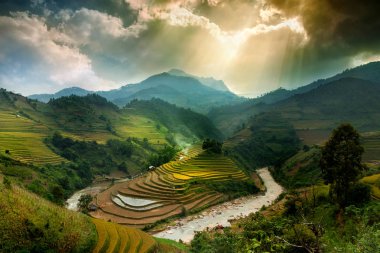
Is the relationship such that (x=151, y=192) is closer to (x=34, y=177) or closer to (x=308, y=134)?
(x=34, y=177)

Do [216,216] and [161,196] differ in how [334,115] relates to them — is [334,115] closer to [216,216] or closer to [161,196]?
[216,216]

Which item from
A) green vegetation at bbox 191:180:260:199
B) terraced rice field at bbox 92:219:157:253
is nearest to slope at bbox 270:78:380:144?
green vegetation at bbox 191:180:260:199

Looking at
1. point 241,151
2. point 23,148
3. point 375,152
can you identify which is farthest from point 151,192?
point 375,152

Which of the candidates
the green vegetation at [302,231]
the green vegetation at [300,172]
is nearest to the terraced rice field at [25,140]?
the green vegetation at [302,231]

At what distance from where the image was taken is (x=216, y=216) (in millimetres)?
45188

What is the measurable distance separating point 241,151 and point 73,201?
60489mm

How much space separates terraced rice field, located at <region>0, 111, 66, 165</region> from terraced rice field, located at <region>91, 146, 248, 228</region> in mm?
31400

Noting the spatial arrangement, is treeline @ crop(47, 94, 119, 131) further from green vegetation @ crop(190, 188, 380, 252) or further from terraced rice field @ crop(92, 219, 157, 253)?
green vegetation @ crop(190, 188, 380, 252)

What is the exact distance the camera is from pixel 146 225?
40.3 m

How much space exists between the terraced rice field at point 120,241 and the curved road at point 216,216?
10.1m

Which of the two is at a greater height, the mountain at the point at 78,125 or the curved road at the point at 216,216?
the mountain at the point at 78,125

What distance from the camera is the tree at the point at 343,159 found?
2612 cm

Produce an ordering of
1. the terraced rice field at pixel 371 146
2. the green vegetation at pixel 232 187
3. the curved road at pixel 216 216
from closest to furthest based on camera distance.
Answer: the curved road at pixel 216 216 → the green vegetation at pixel 232 187 → the terraced rice field at pixel 371 146

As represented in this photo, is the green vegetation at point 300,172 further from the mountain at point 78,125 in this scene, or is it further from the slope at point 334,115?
the slope at point 334,115
